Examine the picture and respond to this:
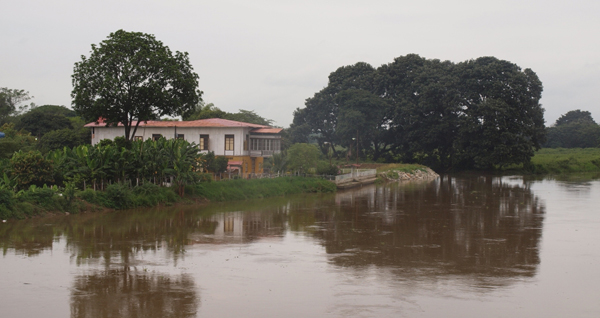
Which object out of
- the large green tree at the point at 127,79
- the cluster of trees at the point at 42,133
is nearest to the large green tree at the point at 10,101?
the cluster of trees at the point at 42,133

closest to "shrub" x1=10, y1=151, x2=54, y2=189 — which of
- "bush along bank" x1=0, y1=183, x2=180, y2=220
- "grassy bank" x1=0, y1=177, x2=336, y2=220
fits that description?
"bush along bank" x1=0, y1=183, x2=180, y2=220

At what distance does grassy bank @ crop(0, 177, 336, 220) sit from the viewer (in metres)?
20.4

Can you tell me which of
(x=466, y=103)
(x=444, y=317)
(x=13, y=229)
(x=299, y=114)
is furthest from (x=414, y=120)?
(x=444, y=317)

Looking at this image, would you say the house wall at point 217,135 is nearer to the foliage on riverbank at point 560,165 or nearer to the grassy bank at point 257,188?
the grassy bank at point 257,188

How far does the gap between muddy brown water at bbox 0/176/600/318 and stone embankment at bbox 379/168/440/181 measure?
27708mm

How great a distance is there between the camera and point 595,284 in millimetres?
12141

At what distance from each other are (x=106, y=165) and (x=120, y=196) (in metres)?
1.62

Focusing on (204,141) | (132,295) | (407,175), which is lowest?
(132,295)

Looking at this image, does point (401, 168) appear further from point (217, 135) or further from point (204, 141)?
point (204, 141)

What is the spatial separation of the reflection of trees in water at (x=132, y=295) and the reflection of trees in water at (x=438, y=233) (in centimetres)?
457

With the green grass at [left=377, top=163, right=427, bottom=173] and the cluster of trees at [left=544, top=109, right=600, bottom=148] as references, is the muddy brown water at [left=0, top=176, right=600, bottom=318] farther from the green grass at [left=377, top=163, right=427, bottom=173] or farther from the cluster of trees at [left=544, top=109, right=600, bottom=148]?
the cluster of trees at [left=544, top=109, right=600, bottom=148]

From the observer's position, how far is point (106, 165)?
24.7 metres

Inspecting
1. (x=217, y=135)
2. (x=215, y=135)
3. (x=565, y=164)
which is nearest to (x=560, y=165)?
(x=565, y=164)

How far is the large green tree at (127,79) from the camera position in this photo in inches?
1102
